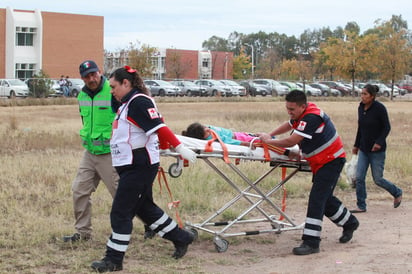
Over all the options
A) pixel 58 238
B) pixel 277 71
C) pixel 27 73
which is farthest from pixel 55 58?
pixel 58 238

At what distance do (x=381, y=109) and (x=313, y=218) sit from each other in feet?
9.80

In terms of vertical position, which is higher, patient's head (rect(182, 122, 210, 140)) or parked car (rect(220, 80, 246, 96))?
patient's head (rect(182, 122, 210, 140))

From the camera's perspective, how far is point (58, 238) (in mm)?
7395

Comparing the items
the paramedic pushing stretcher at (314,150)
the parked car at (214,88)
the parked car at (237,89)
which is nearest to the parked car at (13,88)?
the parked car at (214,88)

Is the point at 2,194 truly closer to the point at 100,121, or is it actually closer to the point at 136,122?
the point at 100,121

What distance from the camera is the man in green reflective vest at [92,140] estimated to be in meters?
7.12

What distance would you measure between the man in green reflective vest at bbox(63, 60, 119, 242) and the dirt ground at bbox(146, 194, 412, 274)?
1188mm

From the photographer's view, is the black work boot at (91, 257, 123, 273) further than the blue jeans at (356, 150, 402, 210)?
No

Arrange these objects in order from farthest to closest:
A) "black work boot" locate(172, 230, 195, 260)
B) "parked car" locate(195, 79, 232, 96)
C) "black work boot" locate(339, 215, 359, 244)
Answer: "parked car" locate(195, 79, 232, 96)
"black work boot" locate(339, 215, 359, 244)
"black work boot" locate(172, 230, 195, 260)

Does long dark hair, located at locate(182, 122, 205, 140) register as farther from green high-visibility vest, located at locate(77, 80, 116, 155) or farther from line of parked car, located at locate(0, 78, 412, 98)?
line of parked car, located at locate(0, 78, 412, 98)

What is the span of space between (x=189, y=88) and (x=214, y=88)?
6.67 feet

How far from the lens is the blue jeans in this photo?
9.59 meters

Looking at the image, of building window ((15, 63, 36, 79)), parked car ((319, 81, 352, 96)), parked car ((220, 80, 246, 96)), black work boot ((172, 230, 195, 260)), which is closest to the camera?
black work boot ((172, 230, 195, 260))

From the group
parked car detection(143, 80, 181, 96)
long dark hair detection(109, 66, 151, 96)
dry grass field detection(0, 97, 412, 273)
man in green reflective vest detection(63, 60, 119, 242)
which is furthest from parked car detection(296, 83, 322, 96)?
long dark hair detection(109, 66, 151, 96)
